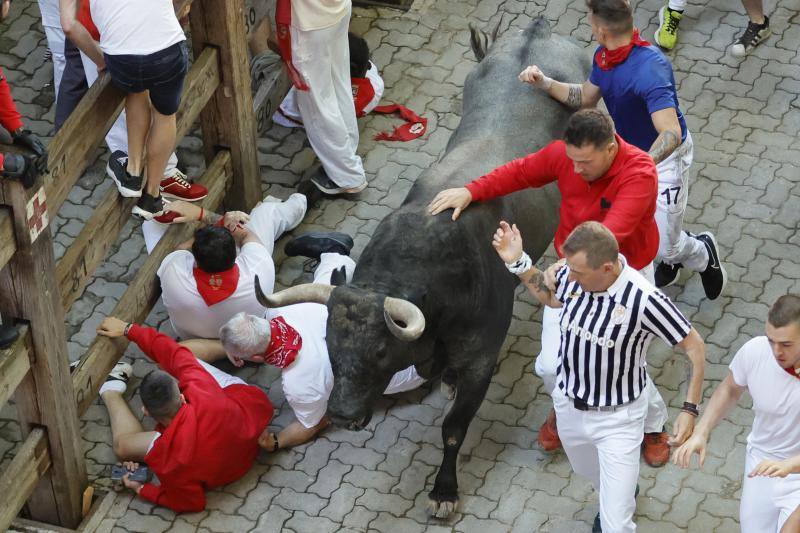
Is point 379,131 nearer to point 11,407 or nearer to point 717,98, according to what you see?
point 717,98

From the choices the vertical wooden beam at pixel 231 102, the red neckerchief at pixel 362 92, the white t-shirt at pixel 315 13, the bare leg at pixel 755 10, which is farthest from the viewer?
the bare leg at pixel 755 10

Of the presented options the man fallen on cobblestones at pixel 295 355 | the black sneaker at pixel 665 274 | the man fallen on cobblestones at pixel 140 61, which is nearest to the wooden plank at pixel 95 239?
the man fallen on cobblestones at pixel 140 61

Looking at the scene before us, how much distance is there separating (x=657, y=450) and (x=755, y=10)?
4419 mm

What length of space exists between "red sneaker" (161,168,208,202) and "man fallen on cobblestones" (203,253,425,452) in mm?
1016

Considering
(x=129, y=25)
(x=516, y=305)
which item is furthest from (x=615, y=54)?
(x=129, y=25)

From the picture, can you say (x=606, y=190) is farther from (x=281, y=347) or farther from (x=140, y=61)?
(x=140, y=61)

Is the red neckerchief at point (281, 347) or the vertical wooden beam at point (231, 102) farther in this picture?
the vertical wooden beam at point (231, 102)

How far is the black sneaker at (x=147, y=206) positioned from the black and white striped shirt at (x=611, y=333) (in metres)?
2.53

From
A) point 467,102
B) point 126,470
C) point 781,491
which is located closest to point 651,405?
point 781,491

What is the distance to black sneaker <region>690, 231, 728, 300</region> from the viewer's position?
28.3 feet

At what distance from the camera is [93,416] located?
816cm

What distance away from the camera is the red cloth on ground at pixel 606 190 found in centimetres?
670

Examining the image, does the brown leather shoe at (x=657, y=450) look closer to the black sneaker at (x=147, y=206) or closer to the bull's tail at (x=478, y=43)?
the bull's tail at (x=478, y=43)

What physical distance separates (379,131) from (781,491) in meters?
4.87
